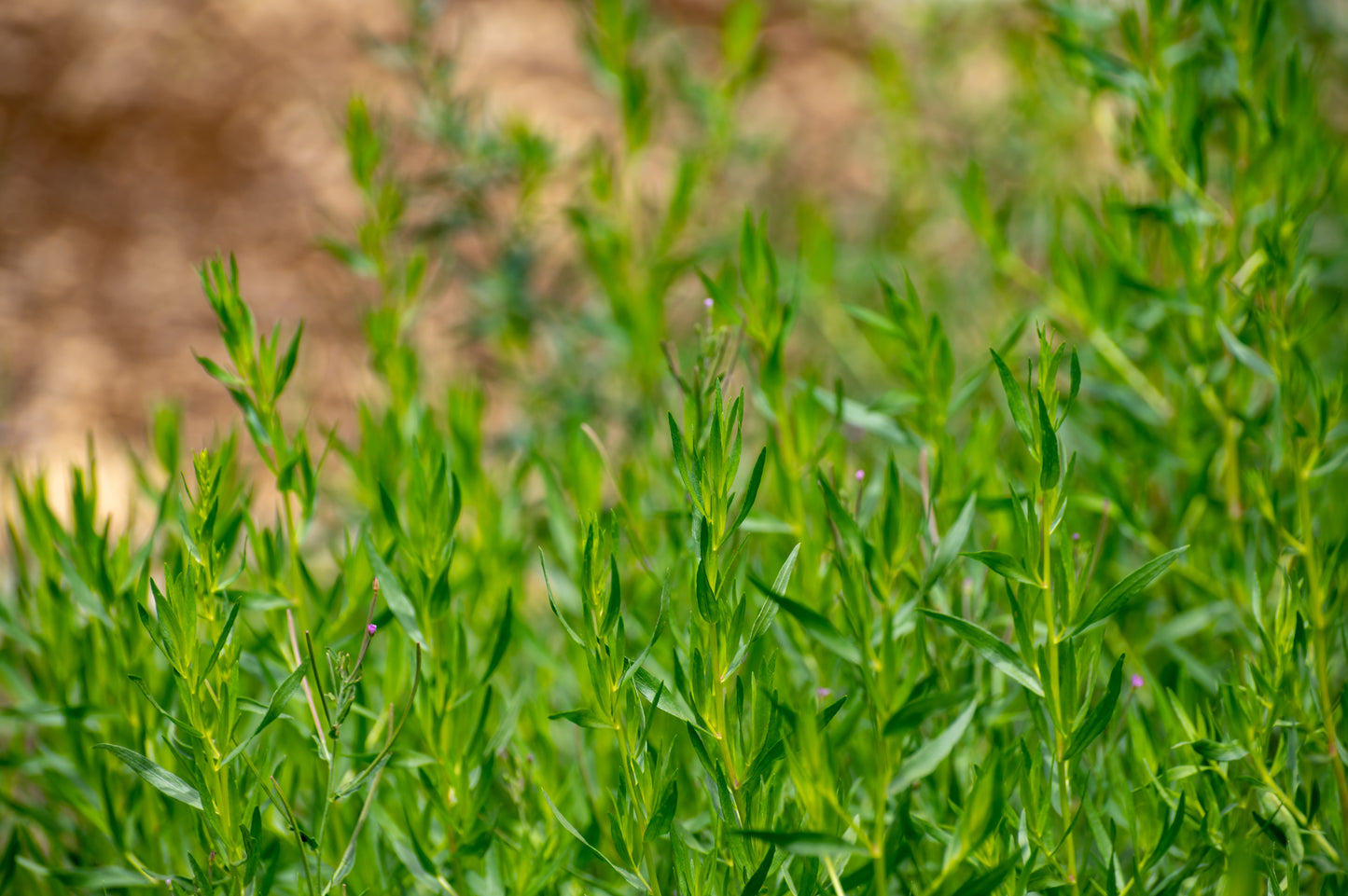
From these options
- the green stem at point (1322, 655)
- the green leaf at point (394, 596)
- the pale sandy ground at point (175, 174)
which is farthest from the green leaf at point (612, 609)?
the pale sandy ground at point (175, 174)

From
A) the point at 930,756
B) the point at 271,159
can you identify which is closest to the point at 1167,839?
the point at 930,756

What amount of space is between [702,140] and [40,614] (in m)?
1.12

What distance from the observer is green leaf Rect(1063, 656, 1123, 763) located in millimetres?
508

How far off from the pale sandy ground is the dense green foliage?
A: 100 cm

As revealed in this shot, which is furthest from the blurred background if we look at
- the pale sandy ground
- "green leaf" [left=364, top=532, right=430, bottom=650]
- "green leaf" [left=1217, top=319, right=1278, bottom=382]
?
"green leaf" [left=364, top=532, right=430, bottom=650]

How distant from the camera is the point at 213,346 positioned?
1.99m

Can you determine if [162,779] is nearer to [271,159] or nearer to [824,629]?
[824,629]

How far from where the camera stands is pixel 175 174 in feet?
6.89

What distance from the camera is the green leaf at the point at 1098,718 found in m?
0.51

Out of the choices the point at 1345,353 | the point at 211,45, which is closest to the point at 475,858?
the point at 1345,353

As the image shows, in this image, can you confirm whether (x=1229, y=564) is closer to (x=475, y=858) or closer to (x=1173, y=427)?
(x=1173, y=427)

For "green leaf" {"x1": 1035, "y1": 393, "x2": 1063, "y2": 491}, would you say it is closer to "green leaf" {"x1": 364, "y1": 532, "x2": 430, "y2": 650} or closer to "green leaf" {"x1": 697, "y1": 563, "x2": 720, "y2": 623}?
"green leaf" {"x1": 697, "y1": 563, "x2": 720, "y2": 623}

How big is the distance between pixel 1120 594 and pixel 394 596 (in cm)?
40

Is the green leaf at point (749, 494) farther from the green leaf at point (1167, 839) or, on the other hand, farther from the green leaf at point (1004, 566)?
the green leaf at point (1167, 839)
